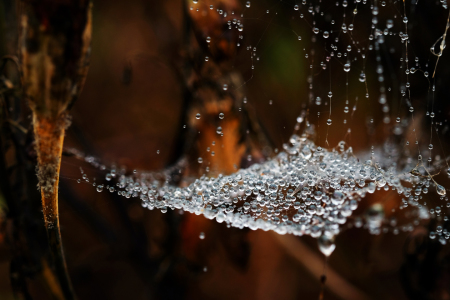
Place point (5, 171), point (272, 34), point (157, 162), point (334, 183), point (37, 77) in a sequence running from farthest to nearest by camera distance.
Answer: point (157, 162) → point (272, 34) → point (334, 183) → point (5, 171) → point (37, 77)

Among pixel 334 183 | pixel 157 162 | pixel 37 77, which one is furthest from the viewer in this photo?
pixel 157 162

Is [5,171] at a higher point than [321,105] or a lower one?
lower

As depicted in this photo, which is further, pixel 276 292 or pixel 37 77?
pixel 276 292

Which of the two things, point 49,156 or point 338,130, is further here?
point 338,130

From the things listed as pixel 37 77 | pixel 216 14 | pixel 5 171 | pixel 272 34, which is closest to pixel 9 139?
pixel 5 171

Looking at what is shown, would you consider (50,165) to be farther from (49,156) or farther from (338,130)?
(338,130)

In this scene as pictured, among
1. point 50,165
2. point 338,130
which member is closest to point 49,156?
point 50,165

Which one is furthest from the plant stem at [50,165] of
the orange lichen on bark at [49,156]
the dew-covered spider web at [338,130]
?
the dew-covered spider web at [338,130]

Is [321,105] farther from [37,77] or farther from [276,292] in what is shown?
[37,77]

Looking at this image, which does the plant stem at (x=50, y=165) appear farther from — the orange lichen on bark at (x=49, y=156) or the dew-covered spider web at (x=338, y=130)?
the dew-covered spider web at (x=338, y=130)

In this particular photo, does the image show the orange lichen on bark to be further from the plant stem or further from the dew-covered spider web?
the dew-covered spider web
